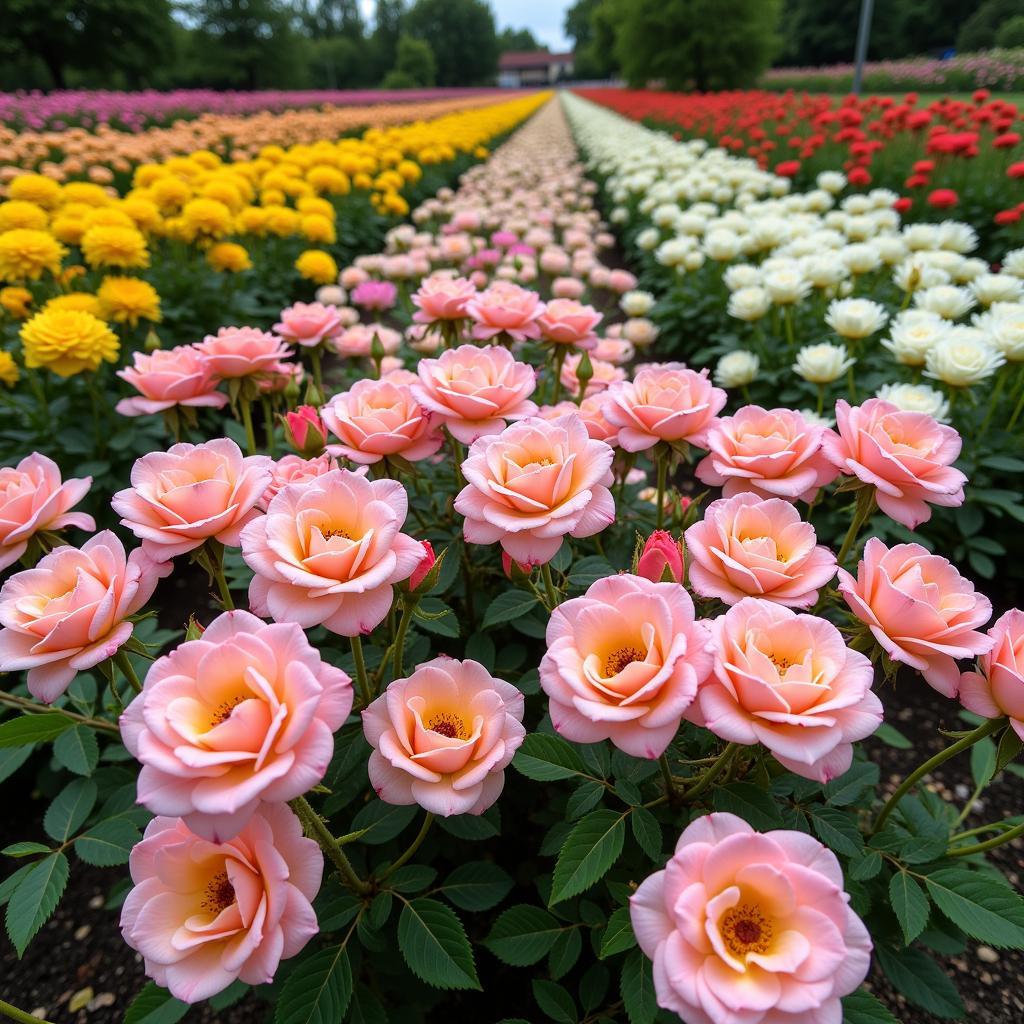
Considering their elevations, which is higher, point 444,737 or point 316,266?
point 316,266

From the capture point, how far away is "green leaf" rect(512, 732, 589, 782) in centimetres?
99

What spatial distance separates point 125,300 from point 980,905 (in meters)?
2.98

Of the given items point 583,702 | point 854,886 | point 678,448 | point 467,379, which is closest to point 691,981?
point 583,702

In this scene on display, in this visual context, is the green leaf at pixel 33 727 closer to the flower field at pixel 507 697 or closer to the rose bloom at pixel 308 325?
the flower field at pixel 507 697

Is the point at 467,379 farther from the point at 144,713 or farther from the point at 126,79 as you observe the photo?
the point at 126,79

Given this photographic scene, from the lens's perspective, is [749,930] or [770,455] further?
[770,455]

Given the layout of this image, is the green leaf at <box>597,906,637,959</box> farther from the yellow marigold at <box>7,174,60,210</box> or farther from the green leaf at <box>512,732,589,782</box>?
the yellow marigold at <box>7,174,60,210</box>

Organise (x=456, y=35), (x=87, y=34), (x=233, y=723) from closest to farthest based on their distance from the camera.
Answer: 1. (x=233, y=723)
2. (x=87, y=34)
3. (x=456, y=35)

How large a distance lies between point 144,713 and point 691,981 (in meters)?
0.59

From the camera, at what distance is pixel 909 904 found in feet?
3.20

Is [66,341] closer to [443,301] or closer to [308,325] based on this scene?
[308,325]

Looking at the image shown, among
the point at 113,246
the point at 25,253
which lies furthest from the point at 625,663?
the point at 25,253

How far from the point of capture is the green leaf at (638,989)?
846mm

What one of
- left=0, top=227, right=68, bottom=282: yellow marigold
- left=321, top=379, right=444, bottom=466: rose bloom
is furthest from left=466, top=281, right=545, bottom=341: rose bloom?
left=0, top=227, right=68, bottom=282: yellow marigold
